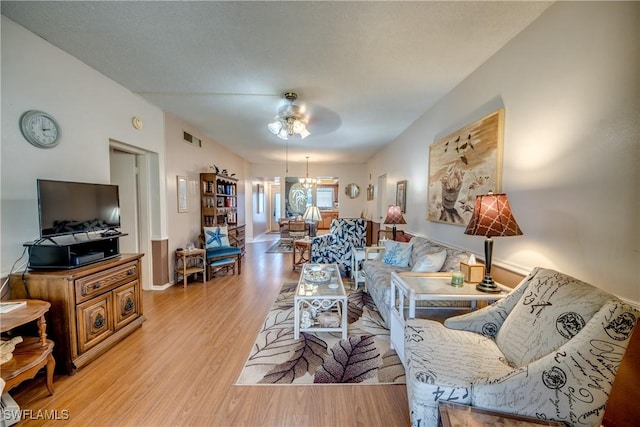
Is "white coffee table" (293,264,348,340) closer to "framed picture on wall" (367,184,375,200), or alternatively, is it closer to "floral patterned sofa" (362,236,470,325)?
"floral patterned sofa" (362,236,470,325)

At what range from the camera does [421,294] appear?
1783 mm

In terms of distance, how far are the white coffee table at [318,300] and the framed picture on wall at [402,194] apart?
6.91 feet

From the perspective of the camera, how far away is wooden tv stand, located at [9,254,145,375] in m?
1.84

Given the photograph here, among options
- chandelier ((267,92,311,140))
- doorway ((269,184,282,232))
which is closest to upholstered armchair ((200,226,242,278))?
chandelier ((267,92,311,140))

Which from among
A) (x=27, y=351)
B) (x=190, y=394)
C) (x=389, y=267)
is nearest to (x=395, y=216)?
(x=389, y=267)

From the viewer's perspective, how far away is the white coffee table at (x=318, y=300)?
2396 millimetres

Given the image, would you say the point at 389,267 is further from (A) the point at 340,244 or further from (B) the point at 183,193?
(B) the point at 183,193

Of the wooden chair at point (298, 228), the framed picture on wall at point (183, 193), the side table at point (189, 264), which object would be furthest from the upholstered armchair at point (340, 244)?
the wooden chair at point (298, 228)

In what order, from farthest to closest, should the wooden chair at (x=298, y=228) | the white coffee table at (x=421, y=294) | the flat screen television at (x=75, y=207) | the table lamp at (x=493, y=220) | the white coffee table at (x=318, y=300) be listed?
1. the wooden chair at (x=298, y=228)
2. the white coffee table at (x=318, y=300)
3. the flat screen television at (x=75, y=207)
4. the white coffee table at (x=421, y=294)
5. the table lamp at (x=493, y=220)

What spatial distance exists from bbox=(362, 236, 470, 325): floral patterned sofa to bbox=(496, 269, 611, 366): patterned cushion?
3.01 feet

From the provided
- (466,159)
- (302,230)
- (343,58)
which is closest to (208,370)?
(343,58)

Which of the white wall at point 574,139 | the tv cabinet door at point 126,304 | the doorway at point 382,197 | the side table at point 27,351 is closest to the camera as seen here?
the white wall at point 574,139

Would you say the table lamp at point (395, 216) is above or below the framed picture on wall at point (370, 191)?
below

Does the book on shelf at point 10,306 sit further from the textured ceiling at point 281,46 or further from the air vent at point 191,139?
the air vent at point 191,139
